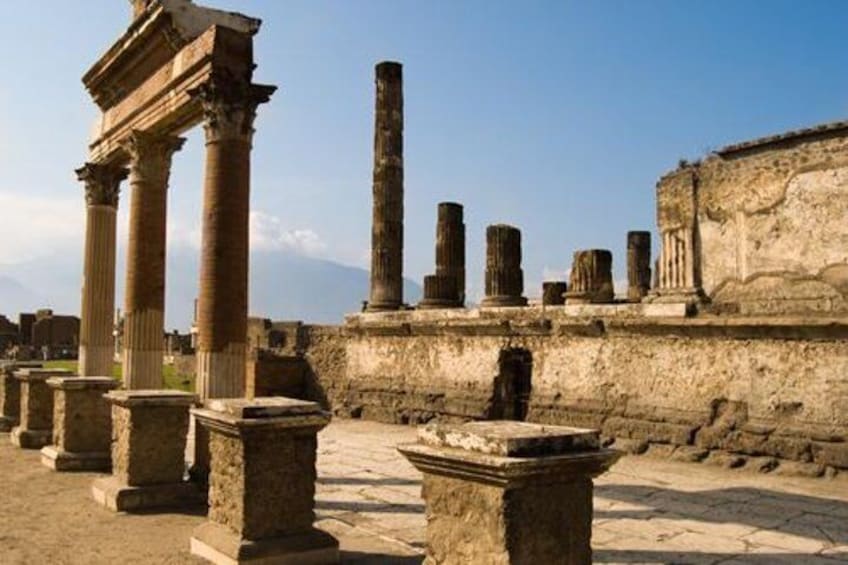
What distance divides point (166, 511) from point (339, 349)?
30.7 ft

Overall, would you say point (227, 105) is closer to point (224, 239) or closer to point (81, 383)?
point (224, 239)

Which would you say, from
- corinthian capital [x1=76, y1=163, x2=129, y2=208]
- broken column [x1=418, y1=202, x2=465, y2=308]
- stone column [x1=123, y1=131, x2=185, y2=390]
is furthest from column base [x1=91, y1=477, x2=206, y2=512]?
broken column [x1=418, y1=202, x2=465, y2=308]

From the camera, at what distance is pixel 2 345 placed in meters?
35.8

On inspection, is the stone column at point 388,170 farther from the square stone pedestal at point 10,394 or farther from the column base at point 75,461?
the column base at point 75,461

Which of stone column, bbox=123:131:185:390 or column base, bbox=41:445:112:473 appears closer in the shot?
column base, bbox=41:445:112:473

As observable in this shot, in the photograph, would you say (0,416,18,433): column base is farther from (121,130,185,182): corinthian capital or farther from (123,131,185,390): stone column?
(121,130,185,182): corinthian capital

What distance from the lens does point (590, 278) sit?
12922 millimetres

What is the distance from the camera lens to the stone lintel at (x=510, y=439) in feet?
10.6

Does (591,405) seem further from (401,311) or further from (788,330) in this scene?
(401,311)

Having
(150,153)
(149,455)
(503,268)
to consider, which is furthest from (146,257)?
(503,268)

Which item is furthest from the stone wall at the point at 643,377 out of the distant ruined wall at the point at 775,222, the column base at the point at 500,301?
the column base at the point at 500,301

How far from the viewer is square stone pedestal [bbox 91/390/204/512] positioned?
705 centimetres

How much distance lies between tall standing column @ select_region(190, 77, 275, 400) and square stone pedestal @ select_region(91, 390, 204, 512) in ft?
3.84

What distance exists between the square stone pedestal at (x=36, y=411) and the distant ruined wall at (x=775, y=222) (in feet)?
28.6
